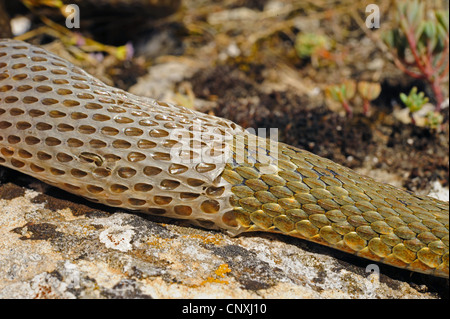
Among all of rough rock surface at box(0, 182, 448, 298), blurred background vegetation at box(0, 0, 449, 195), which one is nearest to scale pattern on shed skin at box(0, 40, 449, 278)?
rough rock surface at box(0, 182, 448, 298)

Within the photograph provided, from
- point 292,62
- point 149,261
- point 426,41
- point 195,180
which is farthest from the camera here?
point 292,62

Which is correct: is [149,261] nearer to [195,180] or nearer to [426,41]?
[195,180]

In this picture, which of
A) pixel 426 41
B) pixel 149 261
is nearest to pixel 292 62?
pixel 426 41

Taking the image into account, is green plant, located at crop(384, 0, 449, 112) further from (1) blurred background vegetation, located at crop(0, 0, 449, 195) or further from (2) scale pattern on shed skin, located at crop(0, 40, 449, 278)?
(2) scale pattern on shed skin, located at crop(0, 40, 449, 278)

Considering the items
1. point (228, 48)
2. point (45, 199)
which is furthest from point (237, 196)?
point (228, 48)

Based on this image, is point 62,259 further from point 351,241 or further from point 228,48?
point 228,48
